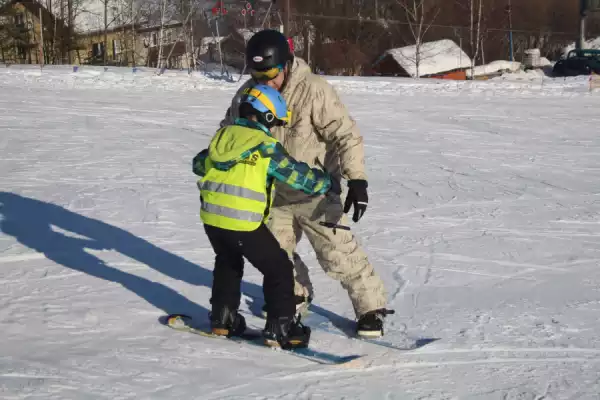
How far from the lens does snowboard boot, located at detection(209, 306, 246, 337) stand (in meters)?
3.88

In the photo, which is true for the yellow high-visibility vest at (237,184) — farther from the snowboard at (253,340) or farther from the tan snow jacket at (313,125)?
the snowboard at (253,340)

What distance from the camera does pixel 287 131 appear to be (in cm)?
401

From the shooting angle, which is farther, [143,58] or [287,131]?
[143,58]

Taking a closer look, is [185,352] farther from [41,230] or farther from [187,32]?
[187,32]

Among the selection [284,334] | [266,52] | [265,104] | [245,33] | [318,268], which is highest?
[245,33]

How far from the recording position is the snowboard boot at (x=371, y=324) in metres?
4.05

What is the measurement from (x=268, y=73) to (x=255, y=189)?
673 millimetres

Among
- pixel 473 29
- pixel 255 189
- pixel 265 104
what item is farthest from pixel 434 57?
pixel 255 189

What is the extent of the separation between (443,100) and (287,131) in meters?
14.4

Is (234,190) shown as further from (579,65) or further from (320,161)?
(579,65)

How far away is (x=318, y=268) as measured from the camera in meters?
5.46

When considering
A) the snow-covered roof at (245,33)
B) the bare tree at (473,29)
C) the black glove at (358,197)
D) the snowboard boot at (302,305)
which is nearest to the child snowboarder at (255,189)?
the black glove at (358,197)

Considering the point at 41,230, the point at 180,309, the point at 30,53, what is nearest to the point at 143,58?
the point at 30,53

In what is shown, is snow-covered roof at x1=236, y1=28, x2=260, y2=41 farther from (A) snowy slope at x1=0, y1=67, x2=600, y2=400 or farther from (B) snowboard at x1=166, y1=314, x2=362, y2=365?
(B) snowboard at x1=166, y1=314, x2=362, y2=365
